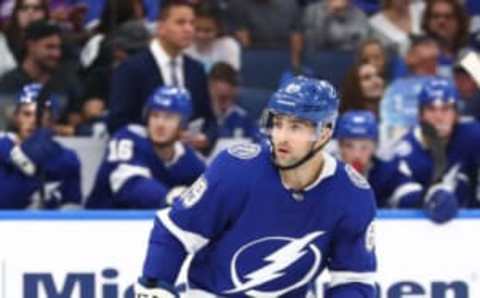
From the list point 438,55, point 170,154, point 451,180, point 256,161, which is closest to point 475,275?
point 451,180

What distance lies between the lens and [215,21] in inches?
364

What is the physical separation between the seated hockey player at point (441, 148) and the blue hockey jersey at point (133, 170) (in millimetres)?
878

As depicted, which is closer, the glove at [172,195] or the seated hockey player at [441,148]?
the glove at [172,195]

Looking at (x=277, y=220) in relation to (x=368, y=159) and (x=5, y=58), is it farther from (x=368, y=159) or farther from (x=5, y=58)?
(x=5, y=58)

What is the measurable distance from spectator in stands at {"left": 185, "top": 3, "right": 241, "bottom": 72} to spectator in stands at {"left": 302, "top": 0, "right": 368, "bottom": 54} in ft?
1.58

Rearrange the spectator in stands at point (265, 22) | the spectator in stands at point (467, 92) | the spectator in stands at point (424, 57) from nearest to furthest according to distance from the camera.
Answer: the spectator in stands at point (467, 92), the spectator in stands at point (424, 57), the spectator in stands at point (265, 22)

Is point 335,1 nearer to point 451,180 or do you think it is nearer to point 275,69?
point 275,69

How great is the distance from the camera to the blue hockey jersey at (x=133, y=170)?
7375mm

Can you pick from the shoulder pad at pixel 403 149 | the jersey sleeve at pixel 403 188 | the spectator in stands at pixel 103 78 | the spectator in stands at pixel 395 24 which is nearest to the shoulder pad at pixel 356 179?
the jersey sleeve at pixel 403 188

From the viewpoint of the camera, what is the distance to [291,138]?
16.9 feet

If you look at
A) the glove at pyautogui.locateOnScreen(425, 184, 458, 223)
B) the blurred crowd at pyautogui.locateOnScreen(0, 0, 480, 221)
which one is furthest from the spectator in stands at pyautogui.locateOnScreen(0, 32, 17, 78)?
the glove at pyautogui.locateOnScreen(425, 184, 458, 223)

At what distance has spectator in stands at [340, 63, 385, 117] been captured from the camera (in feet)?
27.9

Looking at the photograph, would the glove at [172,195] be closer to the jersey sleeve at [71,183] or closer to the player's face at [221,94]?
the jersey sleeve at [71,183]

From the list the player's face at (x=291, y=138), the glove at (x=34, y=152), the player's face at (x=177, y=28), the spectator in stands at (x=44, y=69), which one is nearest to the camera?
the player's face at (x=291, y=138)
